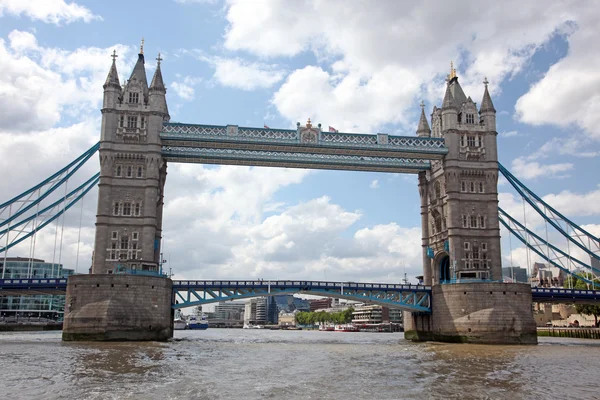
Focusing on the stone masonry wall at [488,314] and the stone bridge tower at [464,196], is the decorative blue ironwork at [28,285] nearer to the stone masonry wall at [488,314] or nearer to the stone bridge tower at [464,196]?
the stone masonry wall at [488,314]

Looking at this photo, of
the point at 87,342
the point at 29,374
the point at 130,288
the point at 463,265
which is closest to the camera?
the point at 29,374

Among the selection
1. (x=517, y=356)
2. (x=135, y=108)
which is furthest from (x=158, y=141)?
(x=517, y=356)

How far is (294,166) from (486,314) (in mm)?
29251

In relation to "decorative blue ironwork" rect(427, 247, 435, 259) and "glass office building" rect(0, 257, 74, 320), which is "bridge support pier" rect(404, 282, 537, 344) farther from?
"glass office building" rect(0, 257, 74, 320)

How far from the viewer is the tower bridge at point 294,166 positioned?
59562 millimetres

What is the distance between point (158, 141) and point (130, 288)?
1789 cm

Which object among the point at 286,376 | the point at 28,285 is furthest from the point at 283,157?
the point at 286,376

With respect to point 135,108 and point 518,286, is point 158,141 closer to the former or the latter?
point 135,108

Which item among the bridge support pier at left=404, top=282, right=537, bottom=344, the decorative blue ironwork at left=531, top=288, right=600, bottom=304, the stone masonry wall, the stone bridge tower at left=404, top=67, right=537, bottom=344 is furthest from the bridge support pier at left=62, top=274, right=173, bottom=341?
the decorative blue ironwork at left=531, top=288, right=600, bottom=304

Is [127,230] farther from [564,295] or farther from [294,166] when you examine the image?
[564,295]

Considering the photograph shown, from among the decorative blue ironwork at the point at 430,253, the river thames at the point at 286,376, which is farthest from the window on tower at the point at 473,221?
the river thames at the point at 286,376

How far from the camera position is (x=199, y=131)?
225ft

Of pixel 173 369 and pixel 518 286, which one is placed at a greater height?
pixel 518 286

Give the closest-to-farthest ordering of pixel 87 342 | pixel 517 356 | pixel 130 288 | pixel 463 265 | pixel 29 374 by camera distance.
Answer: pixel 29 374 → pixel 517 356 → pixel 87 342 → pixel 130 288 → pixel 463 265
